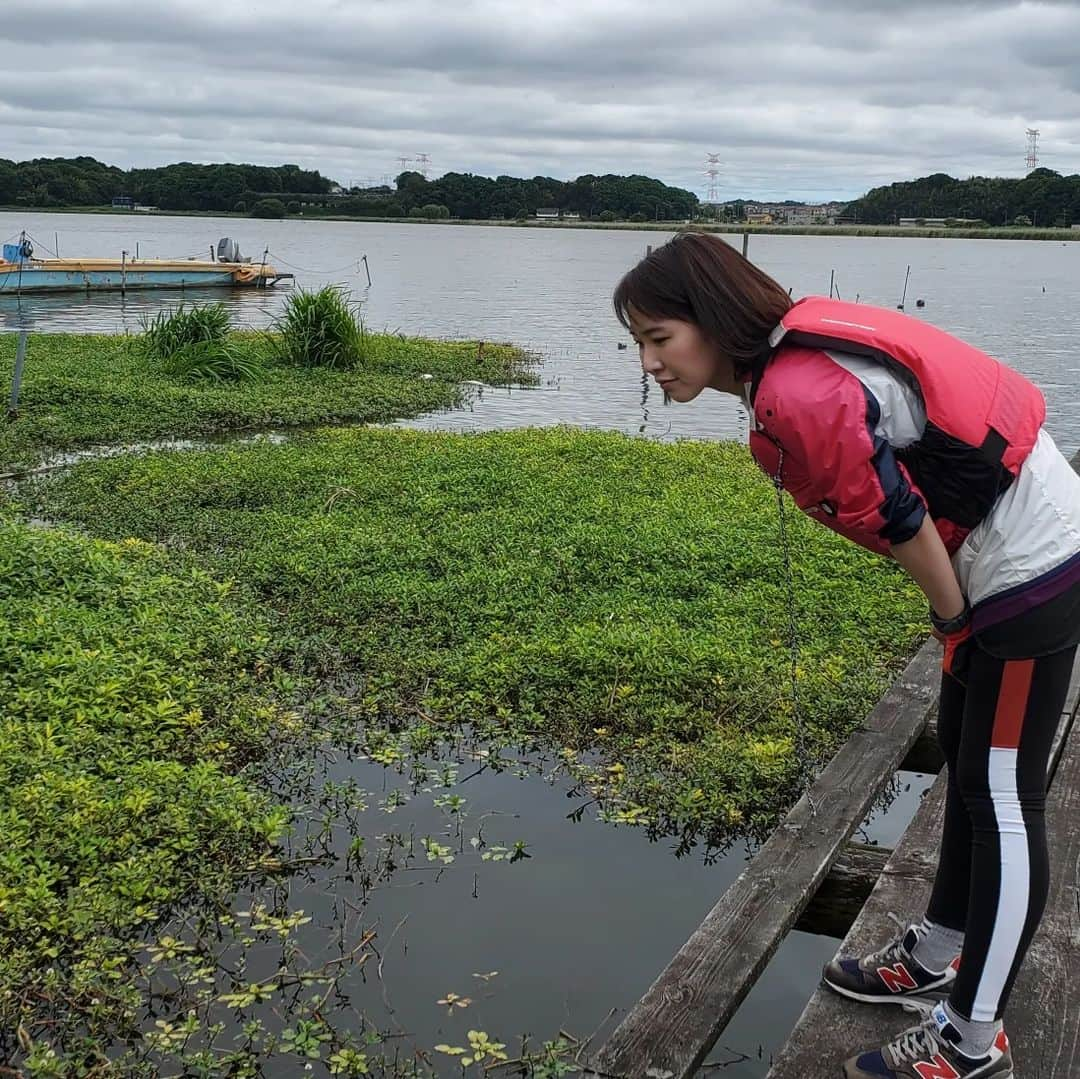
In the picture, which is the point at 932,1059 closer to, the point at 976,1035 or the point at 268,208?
the point at 976,1035

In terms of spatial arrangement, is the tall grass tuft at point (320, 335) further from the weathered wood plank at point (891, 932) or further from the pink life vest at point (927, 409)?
the pink life vest at point (927, 409)

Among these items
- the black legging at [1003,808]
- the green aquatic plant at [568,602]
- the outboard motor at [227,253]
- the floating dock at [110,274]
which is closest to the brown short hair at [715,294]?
the black legging at [1003,808]

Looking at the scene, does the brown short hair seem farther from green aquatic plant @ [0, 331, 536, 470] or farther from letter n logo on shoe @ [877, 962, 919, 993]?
green aquatic plant @ [0, 331, 536, 470]

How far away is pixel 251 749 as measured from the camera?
4.99 metres

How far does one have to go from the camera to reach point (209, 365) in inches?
Result: 615

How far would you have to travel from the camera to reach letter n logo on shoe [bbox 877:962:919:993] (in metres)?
2.83

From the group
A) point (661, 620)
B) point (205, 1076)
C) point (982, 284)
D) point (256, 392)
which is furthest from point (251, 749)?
point (982, 284)

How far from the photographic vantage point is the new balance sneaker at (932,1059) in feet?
8.09

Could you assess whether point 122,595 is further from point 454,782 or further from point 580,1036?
point 580,1036

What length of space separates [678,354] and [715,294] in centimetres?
16

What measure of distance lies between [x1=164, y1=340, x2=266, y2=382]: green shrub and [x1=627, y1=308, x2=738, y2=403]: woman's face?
13.7 m

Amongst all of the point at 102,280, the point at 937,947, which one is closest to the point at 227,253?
the point at 102,280

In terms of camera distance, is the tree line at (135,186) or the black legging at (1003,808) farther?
the tree line at (135,186)

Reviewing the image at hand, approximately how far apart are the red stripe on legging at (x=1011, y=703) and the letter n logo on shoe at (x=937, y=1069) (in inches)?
27.6
